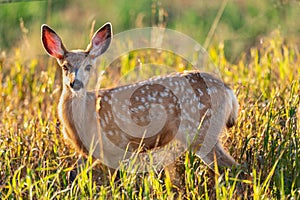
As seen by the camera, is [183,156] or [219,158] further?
[183,156]

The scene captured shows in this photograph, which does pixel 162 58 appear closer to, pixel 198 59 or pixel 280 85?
pixel 198 59

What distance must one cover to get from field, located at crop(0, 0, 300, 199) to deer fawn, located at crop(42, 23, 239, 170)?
146 millimetres

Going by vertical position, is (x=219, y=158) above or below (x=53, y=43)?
below

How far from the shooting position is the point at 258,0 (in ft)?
34.8

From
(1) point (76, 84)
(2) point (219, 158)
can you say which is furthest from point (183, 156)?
(1) point (76, 84)

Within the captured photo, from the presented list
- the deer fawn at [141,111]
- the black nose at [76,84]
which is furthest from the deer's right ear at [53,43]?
the black nose at [76,84]

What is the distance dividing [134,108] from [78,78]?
59 centimetres

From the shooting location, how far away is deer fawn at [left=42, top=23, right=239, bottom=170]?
20.7 feet

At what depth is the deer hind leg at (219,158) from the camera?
6137 millimetres

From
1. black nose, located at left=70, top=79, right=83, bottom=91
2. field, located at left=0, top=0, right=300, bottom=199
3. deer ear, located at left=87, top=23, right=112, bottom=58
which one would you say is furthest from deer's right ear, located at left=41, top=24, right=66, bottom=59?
field, located at left=0, top=0, right=300, bottom=199

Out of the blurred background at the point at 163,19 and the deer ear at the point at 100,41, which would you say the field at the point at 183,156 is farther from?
the blurred background at the point at 163,19

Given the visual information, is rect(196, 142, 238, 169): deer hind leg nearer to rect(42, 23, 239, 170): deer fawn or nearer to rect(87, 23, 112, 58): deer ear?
rect(42, 23, 239, 170): deer fawn

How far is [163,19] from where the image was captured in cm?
1020

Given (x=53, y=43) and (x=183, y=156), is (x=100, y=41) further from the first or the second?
(x=183, y=156)
